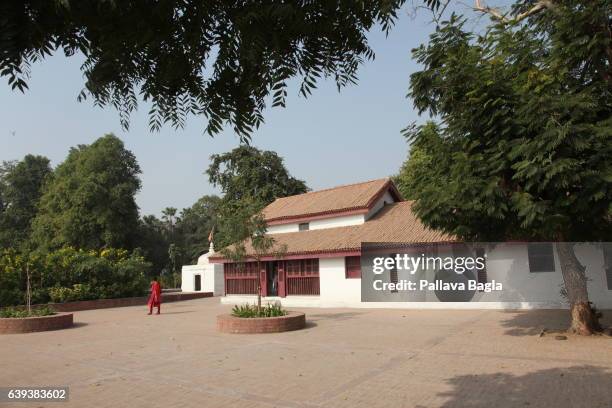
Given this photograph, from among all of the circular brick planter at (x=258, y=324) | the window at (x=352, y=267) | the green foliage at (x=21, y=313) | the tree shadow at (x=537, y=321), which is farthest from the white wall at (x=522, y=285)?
the green foliage at (x=21, y=313)

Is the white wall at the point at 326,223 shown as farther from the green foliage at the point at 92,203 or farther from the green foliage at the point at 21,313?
the green foliage at the point at 92,203

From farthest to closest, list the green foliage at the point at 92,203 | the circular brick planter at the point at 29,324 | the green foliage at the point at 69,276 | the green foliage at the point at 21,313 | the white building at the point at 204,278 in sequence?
the green foliage at the point at 92,203 → the white building at the point at 204,278 → the green foliage at the point at 69,276 → the green foliage at the point at 21,313 → the circular brick planter at the point at 29,324

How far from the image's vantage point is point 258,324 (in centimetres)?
1366

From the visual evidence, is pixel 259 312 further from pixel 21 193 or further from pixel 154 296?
pixel 21 193

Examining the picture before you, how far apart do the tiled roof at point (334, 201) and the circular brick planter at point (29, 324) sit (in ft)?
34.9

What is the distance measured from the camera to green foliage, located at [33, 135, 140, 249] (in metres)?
40.9

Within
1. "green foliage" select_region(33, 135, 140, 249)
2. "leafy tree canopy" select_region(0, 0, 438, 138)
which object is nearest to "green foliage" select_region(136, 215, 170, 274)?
"green foliage" select_region(33, 135, 140, 249)

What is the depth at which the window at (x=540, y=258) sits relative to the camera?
1834cm

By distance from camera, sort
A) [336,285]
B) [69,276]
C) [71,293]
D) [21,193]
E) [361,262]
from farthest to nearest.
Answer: [21,193] < [69,276] < [71,293] < [336,285] < [361,262]

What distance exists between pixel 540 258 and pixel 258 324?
37.4 ft

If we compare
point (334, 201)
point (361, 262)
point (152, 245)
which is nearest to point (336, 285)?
point (361, 262)

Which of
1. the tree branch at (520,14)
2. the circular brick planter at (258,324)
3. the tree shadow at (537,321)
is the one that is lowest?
the tree shadow at (537,321)

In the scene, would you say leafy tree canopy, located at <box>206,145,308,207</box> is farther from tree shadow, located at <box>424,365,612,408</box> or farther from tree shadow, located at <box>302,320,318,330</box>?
tree shadow, located at <box>424,365,612,408</box>

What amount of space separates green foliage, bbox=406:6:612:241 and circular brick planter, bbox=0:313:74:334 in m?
12.8
